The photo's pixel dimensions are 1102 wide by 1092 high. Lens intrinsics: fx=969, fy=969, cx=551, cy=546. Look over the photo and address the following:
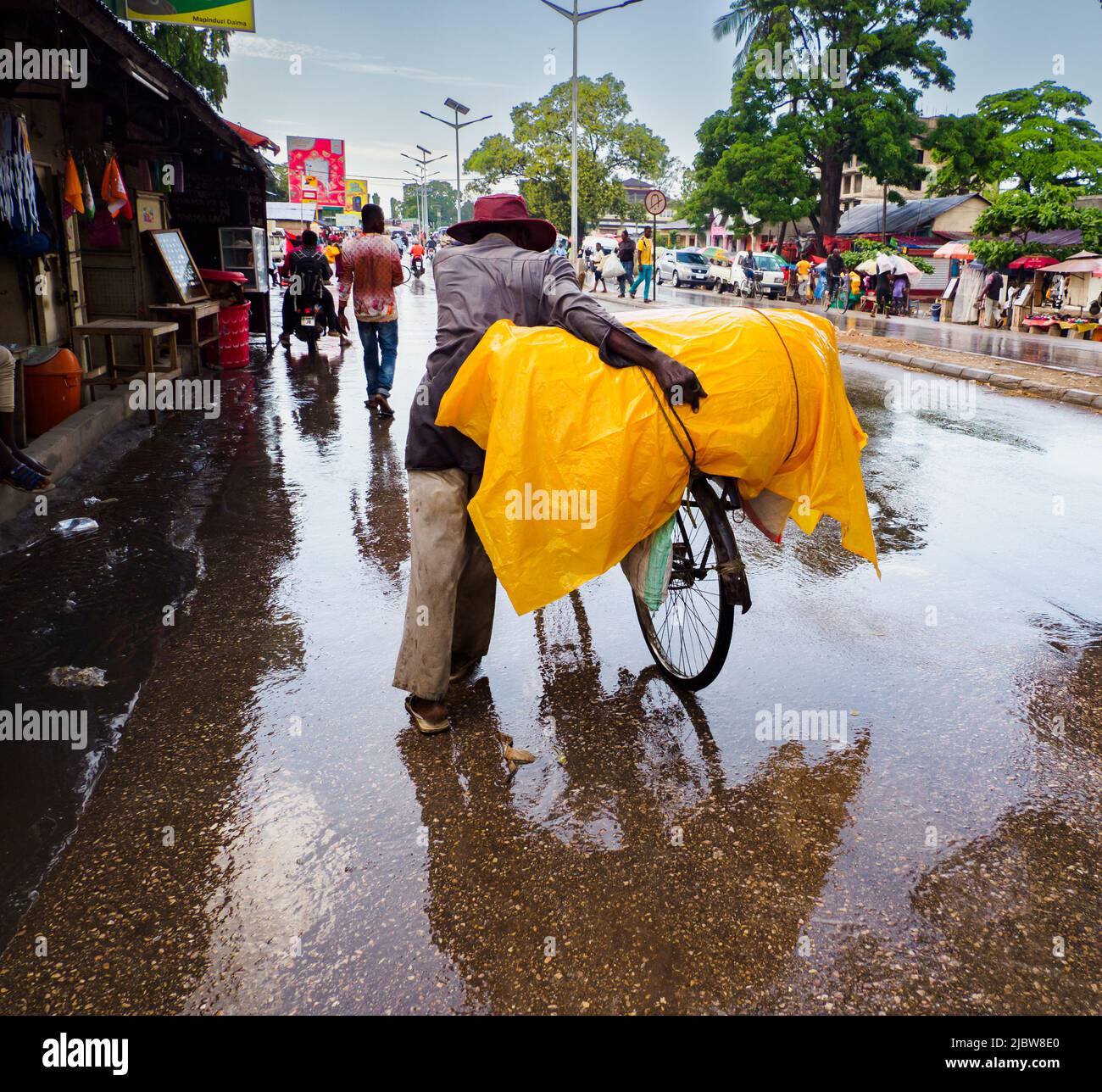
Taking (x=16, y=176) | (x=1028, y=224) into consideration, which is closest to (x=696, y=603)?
(x=16, y=176)

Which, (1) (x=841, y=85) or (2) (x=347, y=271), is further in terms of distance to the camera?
(1) (x=841, y=85)

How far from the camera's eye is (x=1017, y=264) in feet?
94.6

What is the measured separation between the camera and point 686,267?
4138 cm

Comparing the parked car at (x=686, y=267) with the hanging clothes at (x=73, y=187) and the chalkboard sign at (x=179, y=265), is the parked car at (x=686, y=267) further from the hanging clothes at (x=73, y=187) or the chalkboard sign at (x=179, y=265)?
the hanging clothes at (x=73, y=187)

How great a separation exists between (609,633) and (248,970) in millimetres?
2546

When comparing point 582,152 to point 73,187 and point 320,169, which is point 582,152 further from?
point 73,187

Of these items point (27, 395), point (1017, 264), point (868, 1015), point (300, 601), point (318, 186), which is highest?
point (318, 186)

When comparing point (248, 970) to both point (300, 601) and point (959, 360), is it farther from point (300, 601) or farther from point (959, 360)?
point (959, 360)

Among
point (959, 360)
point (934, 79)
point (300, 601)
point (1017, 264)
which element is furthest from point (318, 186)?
point (300, 601)

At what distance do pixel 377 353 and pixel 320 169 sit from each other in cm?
5386

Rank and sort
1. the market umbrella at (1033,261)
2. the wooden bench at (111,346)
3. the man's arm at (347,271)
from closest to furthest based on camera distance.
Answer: the wooden bench at (111,346)
the man's arm at (347,271)
the market umbrella at (1033,261)

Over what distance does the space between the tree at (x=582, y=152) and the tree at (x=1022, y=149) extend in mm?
17296

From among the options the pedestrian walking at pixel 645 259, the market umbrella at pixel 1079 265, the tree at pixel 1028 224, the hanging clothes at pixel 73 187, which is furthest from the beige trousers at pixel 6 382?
the tree at pixel 1028 224

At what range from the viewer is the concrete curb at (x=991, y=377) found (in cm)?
1242
